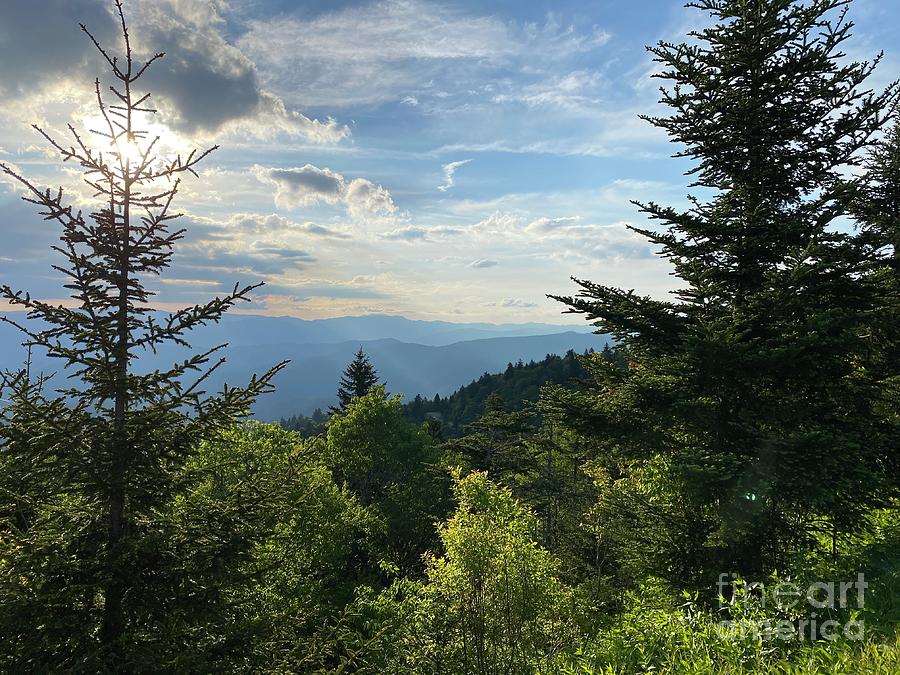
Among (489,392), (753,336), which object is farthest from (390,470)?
(489,392)

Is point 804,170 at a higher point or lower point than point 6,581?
Answer: higher

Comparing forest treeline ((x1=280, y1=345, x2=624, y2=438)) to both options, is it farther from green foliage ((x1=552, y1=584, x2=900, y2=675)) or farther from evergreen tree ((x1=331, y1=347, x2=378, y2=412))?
green foliage ((x1=552, y1=584, x2=900, y2=675))

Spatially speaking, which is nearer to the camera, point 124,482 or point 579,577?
point 124,482

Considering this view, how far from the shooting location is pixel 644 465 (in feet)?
36.9

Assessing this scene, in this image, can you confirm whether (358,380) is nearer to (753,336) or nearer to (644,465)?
(644,465)

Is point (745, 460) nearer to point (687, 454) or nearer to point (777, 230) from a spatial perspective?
point (687, 454)

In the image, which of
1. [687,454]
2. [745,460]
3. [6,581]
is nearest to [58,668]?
[6,581]

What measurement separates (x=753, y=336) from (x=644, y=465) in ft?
13.1

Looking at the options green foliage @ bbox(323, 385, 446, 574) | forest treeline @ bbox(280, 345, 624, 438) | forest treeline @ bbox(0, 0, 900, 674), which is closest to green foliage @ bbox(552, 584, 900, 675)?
forest treeline @ bbox(0, 0, 900, 674)

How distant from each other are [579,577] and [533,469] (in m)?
11.7

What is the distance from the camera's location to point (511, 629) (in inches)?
394

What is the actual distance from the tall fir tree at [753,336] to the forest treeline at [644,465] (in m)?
Answer: 0.05

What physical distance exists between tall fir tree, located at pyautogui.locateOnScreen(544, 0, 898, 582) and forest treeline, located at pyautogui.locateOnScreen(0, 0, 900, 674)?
0.05 metres

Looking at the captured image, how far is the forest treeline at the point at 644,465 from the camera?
5.77m
